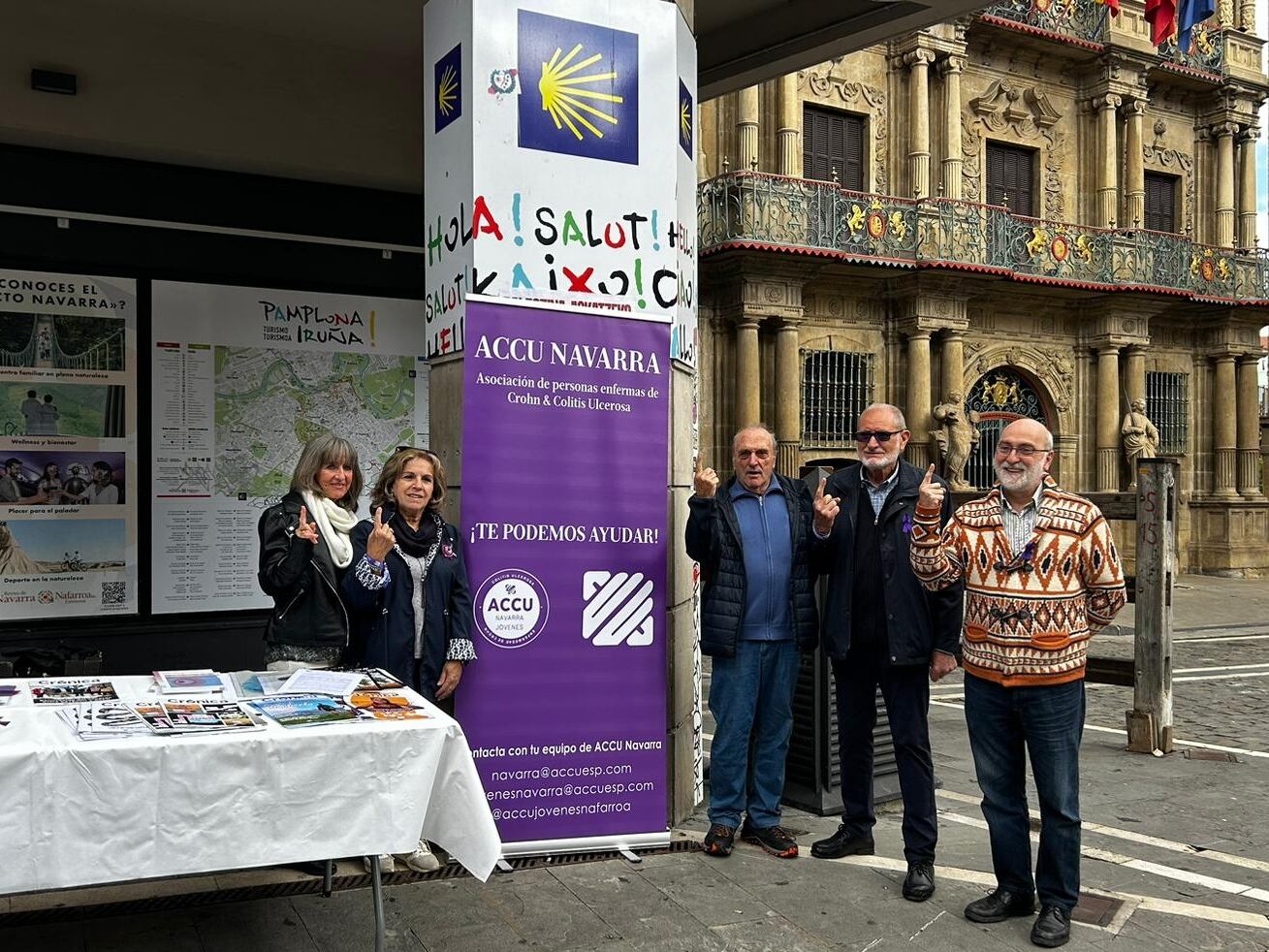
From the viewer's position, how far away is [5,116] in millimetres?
7027

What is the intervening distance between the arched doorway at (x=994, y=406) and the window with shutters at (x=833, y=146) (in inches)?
197

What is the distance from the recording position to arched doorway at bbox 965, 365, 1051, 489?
2383 centimetres

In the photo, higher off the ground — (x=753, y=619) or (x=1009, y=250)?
(x=1009, y=250)

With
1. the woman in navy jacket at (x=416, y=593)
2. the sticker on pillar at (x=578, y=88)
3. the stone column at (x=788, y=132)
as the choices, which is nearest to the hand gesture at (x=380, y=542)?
the woman in navy jacket at (x=416, y=593)

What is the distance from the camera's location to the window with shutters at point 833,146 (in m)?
22.3

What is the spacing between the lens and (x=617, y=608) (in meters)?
5.46

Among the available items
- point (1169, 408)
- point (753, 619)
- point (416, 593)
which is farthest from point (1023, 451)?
point (1169, 408)

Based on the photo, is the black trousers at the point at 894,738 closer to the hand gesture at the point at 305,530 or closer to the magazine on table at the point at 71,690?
the hand gesture at the point at 305,530

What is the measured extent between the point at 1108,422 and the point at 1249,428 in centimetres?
499

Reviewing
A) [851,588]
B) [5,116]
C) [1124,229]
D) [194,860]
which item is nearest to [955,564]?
[851,588]

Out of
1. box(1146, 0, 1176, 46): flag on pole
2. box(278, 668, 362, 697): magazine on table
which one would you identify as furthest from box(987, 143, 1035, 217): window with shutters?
box(278, 668, 362, 697): magazine on table

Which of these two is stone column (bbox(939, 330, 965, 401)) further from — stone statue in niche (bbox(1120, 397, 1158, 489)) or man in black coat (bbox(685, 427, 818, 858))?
man in black coat (bbox(685, 427, 818, 858))

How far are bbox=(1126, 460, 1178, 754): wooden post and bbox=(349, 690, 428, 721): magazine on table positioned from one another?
18.7ft

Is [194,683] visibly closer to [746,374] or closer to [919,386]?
[746,374]
